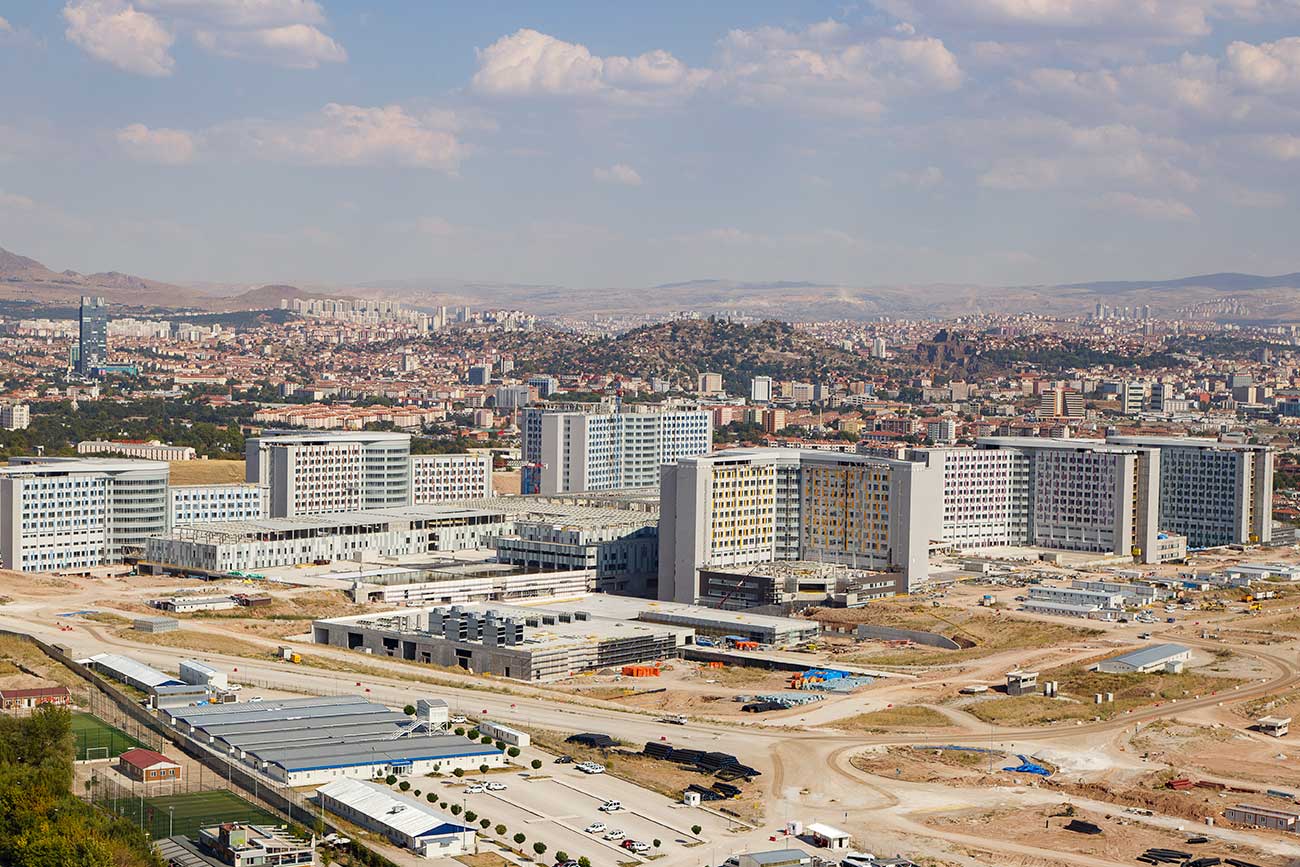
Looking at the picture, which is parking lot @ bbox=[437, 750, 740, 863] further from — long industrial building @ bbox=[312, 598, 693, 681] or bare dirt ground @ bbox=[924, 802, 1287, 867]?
long industrial building @ bbox=[312, 598, 693, 681]

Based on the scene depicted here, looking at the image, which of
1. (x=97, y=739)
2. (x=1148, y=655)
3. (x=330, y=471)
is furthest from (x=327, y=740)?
(x=330, y=471)

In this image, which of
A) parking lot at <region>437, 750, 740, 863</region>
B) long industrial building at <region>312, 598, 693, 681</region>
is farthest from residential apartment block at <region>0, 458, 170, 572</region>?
parking lot at <region>437, 750, 740, 863</region>

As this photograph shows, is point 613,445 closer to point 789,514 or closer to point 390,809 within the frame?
point 789,514

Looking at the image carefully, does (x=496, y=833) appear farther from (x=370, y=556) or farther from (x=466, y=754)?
(x=370, y=556)

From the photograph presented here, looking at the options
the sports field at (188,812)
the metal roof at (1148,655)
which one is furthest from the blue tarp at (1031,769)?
the sports field at (188,812)

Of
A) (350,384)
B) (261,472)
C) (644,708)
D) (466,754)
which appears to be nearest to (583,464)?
(261,472)

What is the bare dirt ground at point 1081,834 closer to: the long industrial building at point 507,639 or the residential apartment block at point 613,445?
the long industrial building at point 507,639
